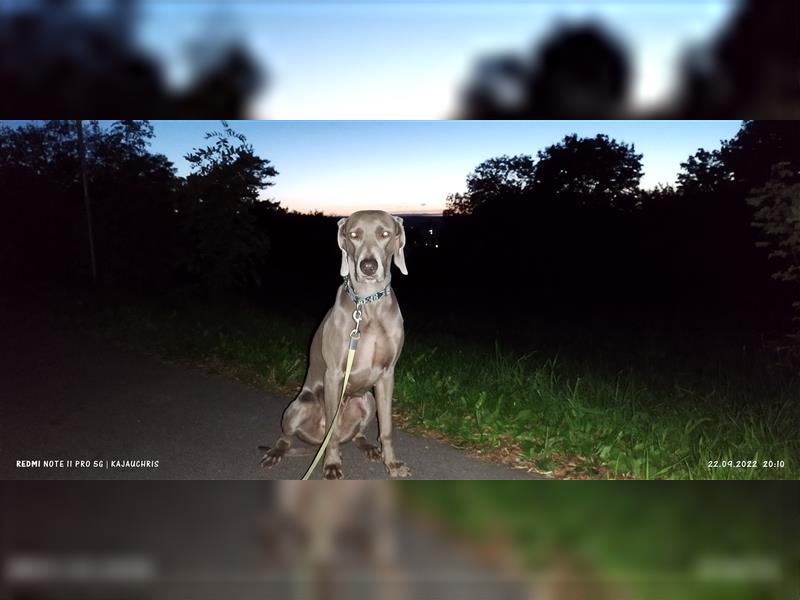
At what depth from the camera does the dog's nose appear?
4.11m

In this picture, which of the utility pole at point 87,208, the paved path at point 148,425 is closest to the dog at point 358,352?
the paved path at point 148,425

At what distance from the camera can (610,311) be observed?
12.0 m

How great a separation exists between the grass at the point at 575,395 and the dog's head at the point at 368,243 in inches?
72.3

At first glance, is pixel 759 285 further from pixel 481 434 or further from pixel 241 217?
pixel 241 217

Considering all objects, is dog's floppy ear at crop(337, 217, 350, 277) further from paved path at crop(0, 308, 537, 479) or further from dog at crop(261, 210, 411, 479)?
paved path at crop(0, 308, 537, 479)

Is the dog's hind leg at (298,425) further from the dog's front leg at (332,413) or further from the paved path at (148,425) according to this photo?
the dog's front leg at (332,413)

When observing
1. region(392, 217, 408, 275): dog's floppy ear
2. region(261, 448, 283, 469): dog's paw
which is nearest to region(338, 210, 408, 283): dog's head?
region(392, 217, 408, 275): dog's floppy ear

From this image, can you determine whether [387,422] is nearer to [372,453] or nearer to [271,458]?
[372,453]

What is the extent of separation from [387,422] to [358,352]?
632mm

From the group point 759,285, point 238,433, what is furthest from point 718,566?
point 759,285

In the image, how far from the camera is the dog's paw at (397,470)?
4.47 meters

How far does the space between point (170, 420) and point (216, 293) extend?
18.2 ft

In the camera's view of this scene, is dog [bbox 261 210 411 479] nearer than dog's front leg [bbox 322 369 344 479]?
Yes

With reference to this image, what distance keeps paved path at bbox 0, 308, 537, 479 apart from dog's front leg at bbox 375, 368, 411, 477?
0.32 feet
